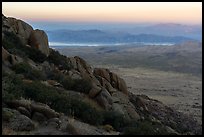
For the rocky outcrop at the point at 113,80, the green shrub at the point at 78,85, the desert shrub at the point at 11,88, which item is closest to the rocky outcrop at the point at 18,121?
Answer: the desert shrub at the point at 11,88

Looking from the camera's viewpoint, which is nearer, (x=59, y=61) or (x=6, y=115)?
(x=6, y=115)

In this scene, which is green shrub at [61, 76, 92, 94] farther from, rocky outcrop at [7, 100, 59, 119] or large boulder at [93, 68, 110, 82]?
large boulder at [93, 68, 110, 82]

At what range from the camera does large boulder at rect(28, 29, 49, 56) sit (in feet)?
84.1

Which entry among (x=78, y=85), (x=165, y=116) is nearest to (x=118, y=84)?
(x=165, y=116)

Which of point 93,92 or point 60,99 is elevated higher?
point 60,99

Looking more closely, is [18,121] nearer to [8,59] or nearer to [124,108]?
[124,108]

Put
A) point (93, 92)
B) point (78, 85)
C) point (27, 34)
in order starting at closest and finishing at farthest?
point (93, 92), point (78, 85), point (27, 34)

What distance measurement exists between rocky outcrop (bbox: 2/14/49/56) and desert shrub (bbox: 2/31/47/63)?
70 centimetres

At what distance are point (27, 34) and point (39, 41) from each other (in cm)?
133

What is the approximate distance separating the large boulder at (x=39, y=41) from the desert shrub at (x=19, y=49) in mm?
1011


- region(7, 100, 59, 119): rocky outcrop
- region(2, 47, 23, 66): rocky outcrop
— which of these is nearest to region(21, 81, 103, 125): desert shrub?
region(7, 100, 59, 119): rocky outcrop

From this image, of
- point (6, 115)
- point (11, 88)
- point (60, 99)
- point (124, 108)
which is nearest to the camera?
point (6, 115)

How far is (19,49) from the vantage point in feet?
77.3

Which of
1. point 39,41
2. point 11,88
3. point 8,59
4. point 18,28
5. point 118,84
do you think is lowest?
point 118,84
